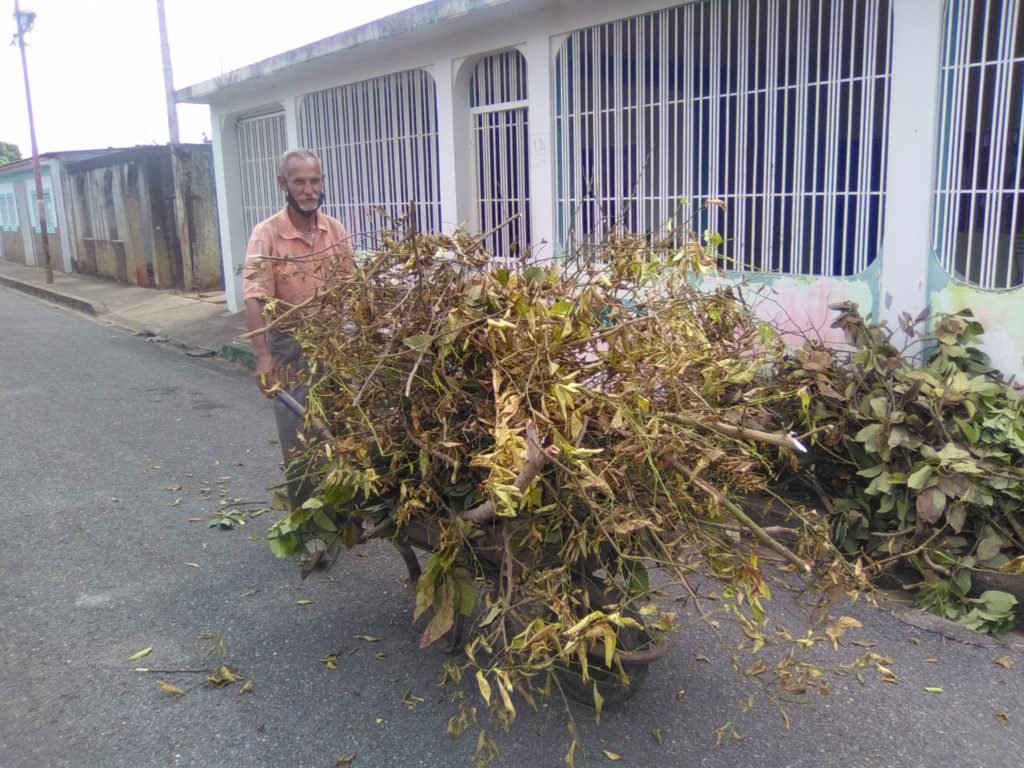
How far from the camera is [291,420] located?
4395 mm

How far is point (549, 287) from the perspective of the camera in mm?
3027

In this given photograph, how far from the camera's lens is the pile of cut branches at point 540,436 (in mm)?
2580

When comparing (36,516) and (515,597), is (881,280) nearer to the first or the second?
(515,597)

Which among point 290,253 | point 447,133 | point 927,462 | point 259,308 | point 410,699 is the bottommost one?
point 410,699

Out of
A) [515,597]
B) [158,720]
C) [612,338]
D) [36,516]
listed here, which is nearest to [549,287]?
[612,338]

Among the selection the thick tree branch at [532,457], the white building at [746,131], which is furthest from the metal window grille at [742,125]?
the thick tree branch at [532,457]

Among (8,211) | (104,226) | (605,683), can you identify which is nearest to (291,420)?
(605,683)

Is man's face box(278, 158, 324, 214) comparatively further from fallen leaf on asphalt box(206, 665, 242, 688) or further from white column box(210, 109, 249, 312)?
white column box(210, 109, 249, 312)

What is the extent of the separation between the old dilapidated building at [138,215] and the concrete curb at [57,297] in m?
1.32

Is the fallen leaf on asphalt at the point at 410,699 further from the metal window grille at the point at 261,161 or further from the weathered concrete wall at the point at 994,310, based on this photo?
the metal window grille at the point at 261,161

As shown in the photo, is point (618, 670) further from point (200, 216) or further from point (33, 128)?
point (33, 128)

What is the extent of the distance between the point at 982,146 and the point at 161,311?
12.3 metres

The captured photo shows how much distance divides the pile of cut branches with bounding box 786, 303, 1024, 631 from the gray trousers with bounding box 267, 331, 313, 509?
220 centimetres

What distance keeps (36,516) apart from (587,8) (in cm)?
539
